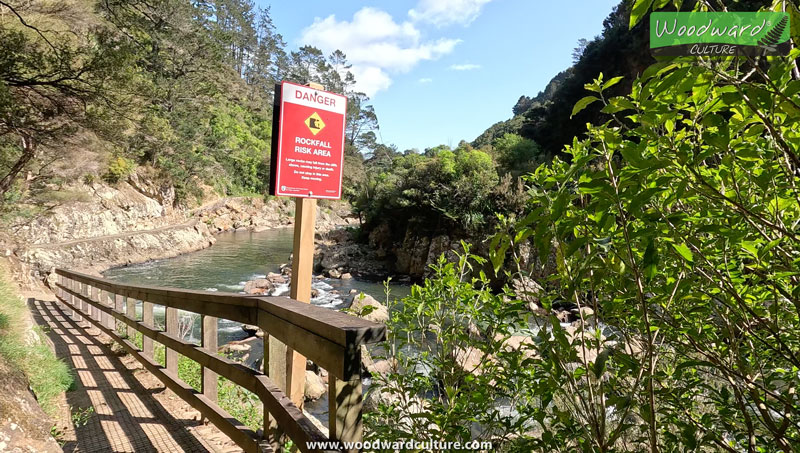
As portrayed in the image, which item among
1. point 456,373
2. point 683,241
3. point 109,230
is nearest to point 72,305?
point 456,373

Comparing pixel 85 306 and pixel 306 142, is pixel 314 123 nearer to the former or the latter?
pixel 306 142

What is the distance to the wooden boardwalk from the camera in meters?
2.34

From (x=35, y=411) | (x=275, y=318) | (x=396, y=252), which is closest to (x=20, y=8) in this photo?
(x=35, y=411)

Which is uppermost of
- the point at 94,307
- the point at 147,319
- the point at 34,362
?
the point at 147,319

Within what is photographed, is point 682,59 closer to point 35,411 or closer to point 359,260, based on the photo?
point 35,411

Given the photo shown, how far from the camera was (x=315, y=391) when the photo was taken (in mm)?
6277

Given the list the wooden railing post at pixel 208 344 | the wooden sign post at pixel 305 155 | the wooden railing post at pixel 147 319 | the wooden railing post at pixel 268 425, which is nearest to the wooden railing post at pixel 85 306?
the wooden railing post at pixel 147 319

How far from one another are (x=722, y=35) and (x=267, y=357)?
6.09 ft

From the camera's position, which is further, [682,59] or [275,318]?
[275,318]

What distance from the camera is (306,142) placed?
2.57 metres

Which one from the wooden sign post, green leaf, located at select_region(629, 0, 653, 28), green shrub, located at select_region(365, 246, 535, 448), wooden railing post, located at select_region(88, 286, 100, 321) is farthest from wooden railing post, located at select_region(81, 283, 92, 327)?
green leaf, located at select_region(629, 0, 653, 28)

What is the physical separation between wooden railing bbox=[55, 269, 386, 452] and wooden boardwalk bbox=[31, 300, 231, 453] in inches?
8.3

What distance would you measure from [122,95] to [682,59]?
28.0 ft

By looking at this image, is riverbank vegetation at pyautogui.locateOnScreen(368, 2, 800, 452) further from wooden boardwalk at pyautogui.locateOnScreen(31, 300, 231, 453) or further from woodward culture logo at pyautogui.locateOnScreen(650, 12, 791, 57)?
wooden boardwalk at pyautogui.locateOnScreen(31, 300, 231, 453)
